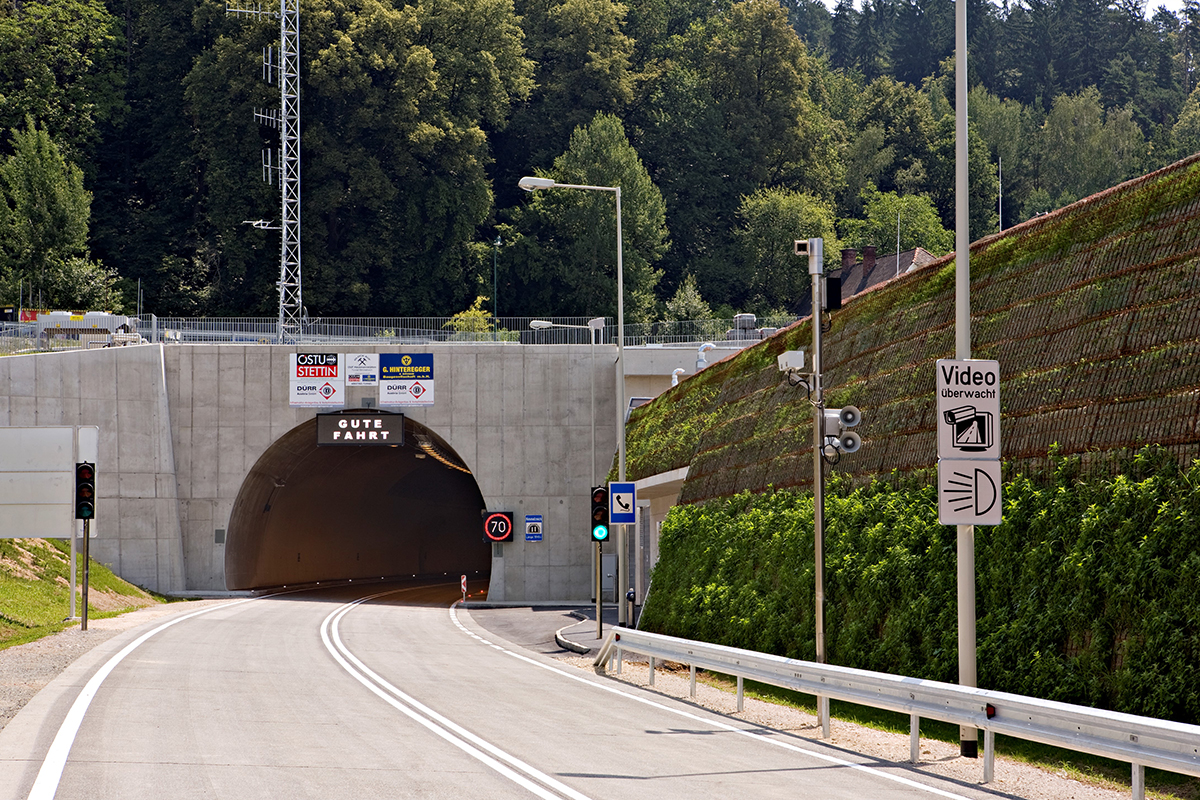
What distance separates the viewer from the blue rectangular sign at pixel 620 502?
26469 millimetres

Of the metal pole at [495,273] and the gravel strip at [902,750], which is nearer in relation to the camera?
the gravel strip at [902,750]

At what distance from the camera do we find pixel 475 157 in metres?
83.6

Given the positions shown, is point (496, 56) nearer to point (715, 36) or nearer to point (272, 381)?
point (715, 36)

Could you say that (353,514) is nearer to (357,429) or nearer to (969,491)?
(357,429)

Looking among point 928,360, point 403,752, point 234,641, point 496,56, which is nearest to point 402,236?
point 496,56

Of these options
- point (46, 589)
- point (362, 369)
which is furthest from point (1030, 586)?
point (362, 369)

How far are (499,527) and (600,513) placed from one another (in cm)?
2105

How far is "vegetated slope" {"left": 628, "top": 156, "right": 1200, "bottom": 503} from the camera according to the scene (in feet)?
45.0

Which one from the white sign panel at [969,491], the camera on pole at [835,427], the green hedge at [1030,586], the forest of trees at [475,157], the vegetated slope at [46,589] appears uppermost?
the forest of trees at [475,157]

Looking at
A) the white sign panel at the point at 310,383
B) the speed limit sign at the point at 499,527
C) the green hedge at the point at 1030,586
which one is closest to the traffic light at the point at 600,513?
the green hedge at the point at 1030,586

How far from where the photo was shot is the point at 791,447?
22.9 metres

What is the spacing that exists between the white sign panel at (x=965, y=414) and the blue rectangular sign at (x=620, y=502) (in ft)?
45.8

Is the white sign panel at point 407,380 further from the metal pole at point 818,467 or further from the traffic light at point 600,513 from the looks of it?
the metal pole at point 818,467

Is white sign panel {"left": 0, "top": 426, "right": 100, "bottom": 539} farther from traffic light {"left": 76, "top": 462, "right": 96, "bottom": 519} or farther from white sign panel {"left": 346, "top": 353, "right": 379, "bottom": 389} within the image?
white sign panel {"left": 346, "top": 353, "right": 379, "bottom": 389}
